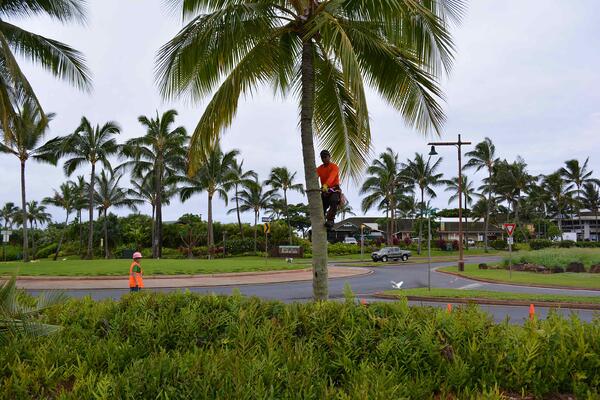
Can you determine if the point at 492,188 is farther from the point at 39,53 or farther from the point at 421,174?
the point at 39,53

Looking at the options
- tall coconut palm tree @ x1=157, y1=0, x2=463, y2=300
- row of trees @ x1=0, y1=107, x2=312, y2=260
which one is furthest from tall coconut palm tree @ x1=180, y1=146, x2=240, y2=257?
tall coconut palm tree @ x1=157, y1=0, x2=463, y2=300

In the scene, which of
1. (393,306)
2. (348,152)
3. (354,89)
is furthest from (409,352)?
(348,152)

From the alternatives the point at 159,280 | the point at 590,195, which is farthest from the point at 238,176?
the point at 590,195

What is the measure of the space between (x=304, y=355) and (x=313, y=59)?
509cm

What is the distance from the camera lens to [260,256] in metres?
49.5

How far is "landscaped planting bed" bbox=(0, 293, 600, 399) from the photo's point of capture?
2.91 metres

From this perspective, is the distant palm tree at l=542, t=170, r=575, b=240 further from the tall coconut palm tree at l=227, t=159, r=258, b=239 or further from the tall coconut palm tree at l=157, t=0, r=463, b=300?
the tall coconut palm tree at l=157, t=0, r=463, b=300

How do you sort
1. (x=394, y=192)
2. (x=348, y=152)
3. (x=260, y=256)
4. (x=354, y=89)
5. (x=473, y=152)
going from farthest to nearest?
(x=473, y=152)
(x=394, y=192)
(x=260, y=256)
(x=348, y=152)
(x=354, y=89)

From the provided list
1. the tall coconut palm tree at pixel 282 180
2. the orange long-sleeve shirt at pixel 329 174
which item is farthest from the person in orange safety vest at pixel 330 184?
the tall coconut palm tree at pixel 282 180

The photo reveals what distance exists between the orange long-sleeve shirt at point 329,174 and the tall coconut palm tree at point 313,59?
0.23 m

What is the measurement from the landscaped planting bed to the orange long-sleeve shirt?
2.83 meters

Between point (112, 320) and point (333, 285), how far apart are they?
18789mm

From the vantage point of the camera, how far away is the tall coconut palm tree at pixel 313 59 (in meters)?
6.85

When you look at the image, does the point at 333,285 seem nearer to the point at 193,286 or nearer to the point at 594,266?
the point at 193,286
